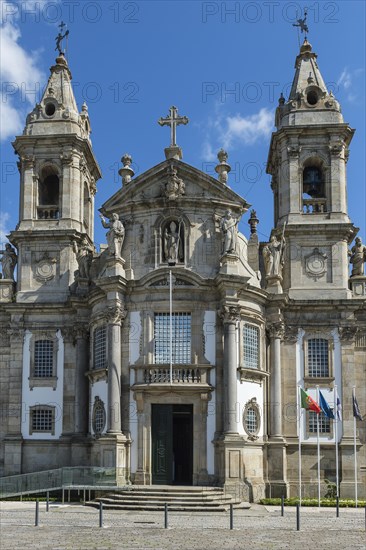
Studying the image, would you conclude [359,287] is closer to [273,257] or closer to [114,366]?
[273,257]

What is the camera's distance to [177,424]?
35.9 meters

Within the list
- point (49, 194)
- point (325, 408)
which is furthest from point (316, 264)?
point (49, 194)

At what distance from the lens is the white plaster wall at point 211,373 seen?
109ft

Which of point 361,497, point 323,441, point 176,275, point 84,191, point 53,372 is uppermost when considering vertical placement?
point 84,191

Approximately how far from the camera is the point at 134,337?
113 ft

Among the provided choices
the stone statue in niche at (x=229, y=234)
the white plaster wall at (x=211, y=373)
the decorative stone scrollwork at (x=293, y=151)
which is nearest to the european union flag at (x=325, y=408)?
the white plaster wall at (x=211, y=373)

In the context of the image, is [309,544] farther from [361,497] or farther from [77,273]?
[77,273]

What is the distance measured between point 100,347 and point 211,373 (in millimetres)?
5382

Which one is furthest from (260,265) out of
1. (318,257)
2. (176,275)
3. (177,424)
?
(177,424)

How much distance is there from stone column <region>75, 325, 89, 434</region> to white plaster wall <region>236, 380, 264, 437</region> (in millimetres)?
7558

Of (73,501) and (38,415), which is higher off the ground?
Answer: (38,415)

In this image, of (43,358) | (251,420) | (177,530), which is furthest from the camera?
(43,358)

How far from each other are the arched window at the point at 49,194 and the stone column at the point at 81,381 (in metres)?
6.52

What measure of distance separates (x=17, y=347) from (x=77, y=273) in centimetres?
451
